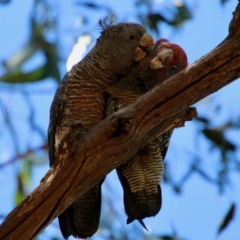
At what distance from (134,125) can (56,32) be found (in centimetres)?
161

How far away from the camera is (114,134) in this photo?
2328mm

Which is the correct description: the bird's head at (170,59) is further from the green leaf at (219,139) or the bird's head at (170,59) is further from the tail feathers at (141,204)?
the green leaf at (219,139)

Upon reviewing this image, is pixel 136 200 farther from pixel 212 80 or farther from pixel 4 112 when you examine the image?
pixel 4 112

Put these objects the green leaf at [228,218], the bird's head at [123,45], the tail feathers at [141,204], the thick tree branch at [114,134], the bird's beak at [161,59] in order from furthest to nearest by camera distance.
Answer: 1. the green leaf at [228,218]
2. the bird's head at [123,45]
3. the tail feathers at [141,204]
4. the bird's beak at [161,59]
5. the thick tree branch at [114,134]

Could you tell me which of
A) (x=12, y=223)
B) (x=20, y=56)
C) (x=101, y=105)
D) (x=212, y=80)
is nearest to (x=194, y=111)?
(x=212, y=80)

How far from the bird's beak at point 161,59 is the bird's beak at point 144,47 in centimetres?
19

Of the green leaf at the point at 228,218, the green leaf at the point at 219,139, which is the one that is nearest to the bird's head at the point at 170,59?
the green leaf at the point at 228,218

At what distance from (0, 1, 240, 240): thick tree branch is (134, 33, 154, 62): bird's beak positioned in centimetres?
52

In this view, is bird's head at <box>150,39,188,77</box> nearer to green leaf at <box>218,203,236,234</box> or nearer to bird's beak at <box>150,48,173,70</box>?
bird's beak at <box>150,48,173,70</box>

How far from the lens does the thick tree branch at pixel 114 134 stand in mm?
2299

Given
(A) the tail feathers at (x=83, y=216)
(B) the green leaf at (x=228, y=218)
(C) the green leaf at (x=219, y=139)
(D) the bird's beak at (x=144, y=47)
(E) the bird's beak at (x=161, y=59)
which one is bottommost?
(B) the green leaf at (x=228, y=218)

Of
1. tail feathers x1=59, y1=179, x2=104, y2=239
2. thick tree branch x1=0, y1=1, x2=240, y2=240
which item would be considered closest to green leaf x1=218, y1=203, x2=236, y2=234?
tail feathers x1=59, y1=179, x2=104, y2=239

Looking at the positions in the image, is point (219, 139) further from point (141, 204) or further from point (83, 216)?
point (83, 216)

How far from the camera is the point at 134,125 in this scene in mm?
2309
